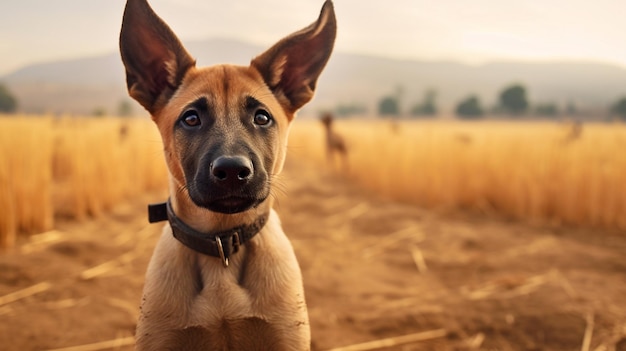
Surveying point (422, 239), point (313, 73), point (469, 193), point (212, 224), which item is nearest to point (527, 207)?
point (469, 193)

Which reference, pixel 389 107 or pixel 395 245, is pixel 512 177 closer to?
pixel 395 245

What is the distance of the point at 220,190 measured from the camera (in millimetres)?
1998

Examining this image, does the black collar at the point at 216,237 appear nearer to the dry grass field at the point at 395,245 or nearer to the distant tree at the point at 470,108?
the dry grass field at the point at 395,245

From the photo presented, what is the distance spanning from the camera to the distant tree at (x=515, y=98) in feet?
229

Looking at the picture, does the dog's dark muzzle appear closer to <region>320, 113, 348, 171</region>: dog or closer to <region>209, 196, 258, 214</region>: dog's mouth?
<region>209, 196, 258, 214</region>: dog's mouth

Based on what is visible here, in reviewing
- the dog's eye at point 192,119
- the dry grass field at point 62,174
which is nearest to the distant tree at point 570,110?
the dry grass field at point 62,174

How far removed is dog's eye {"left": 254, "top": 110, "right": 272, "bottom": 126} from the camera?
95.5 inches

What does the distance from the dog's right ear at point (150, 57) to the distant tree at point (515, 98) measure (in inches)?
2951

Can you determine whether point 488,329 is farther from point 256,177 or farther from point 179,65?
point 179,65

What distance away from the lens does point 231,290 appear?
2.18 meters

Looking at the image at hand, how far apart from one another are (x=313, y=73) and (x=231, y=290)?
1.32m

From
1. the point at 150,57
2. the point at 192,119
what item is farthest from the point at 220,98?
the point at 150,57

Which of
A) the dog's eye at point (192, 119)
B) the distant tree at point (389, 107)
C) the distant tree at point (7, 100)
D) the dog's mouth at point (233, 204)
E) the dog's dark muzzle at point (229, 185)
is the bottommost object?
the distant tree at point (389, 107)

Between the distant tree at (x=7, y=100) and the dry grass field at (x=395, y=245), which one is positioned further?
the distant tree at (x=7, y=100)
